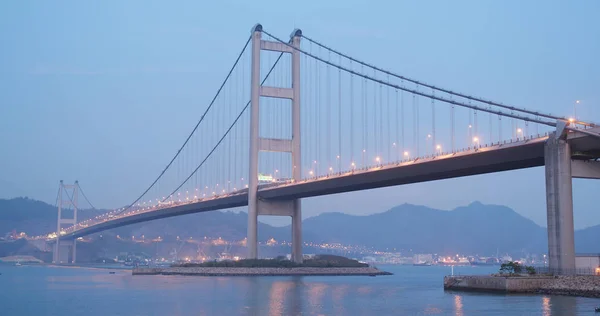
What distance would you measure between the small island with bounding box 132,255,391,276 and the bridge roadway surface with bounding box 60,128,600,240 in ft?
17.1

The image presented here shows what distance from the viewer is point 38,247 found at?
5758 inches

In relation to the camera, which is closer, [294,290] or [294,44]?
[294,290]

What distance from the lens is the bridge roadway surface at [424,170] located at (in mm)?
38938

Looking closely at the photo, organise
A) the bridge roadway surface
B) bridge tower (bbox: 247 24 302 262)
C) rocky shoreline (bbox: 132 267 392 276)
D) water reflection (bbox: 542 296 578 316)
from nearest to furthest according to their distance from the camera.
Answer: water reflection (bbox: 542 296 578 316) < the bridge roadway surface < bridge tower (bbox: 247 24 302 262) < rocky shoreline (bbox: 132 267 392 276)

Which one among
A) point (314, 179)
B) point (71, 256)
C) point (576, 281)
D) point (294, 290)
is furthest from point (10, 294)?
point (71, 256)

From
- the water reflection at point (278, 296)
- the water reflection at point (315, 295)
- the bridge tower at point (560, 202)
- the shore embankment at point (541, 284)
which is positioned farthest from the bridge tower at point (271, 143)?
the bridge tower at point (560, 202)

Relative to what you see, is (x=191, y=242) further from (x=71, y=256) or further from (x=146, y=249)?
(x=71, y=256)

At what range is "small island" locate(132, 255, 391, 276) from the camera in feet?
209

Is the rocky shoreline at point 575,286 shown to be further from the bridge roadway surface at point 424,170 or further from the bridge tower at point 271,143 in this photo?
the bridge tower at point 271,143

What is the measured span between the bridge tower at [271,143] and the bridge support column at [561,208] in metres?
28.2

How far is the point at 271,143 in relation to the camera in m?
62.8

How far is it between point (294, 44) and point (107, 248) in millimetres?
109607

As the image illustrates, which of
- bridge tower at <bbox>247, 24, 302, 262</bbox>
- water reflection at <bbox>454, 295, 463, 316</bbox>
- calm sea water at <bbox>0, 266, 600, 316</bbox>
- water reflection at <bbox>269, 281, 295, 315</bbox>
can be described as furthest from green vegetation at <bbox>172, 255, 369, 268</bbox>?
water reflection at <bbox>454, 295, 463, 316</bbox>

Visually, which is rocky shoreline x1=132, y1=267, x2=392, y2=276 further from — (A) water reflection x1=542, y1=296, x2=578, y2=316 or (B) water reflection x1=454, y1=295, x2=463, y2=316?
(A) water reflection x1=542, y1=296, x2=578, y2=316
